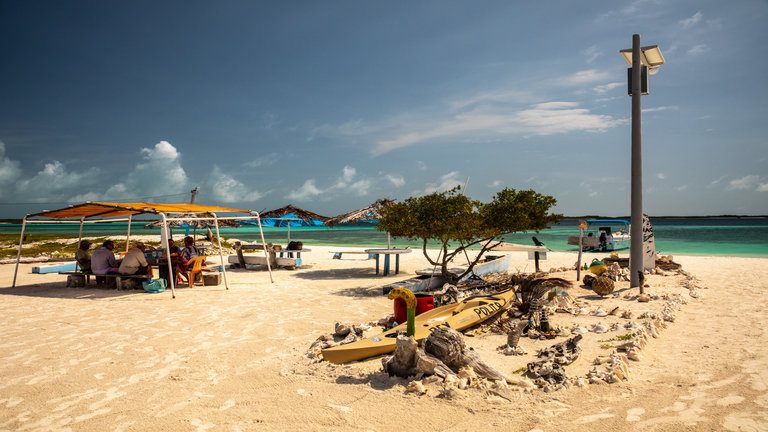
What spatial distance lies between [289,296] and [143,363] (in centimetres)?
503

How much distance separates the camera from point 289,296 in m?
10.9

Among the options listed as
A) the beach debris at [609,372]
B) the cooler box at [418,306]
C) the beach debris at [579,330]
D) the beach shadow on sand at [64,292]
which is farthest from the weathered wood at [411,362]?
the beach shadow on sand at [64,292]

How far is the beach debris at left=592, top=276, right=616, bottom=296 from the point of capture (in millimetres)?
9766

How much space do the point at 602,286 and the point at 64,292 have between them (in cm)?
1282

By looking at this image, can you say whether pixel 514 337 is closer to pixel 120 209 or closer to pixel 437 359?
pixel 437 359

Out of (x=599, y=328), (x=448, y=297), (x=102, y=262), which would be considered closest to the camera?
(x=599, y=328)

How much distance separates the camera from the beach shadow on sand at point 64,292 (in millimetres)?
11219

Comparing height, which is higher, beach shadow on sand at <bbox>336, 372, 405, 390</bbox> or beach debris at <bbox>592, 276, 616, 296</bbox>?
beach debris at <bbox>592, 276, 616, 296</bbox>

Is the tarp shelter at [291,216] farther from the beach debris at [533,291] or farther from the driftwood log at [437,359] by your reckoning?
the driftwood log at [437,359]

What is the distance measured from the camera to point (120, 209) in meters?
11.9

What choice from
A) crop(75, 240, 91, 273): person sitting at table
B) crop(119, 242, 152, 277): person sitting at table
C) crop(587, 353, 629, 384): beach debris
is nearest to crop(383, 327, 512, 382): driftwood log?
crop(587, 353, 629, 384): beach debris

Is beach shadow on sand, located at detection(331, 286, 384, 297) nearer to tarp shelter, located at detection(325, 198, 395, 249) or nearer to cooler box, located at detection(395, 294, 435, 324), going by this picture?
cooler box, located at detection(395, 294, 435, 324)

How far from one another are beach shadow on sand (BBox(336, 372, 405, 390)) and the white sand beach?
2 centimetres

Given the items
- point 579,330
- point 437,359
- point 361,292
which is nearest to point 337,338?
point 437,359
